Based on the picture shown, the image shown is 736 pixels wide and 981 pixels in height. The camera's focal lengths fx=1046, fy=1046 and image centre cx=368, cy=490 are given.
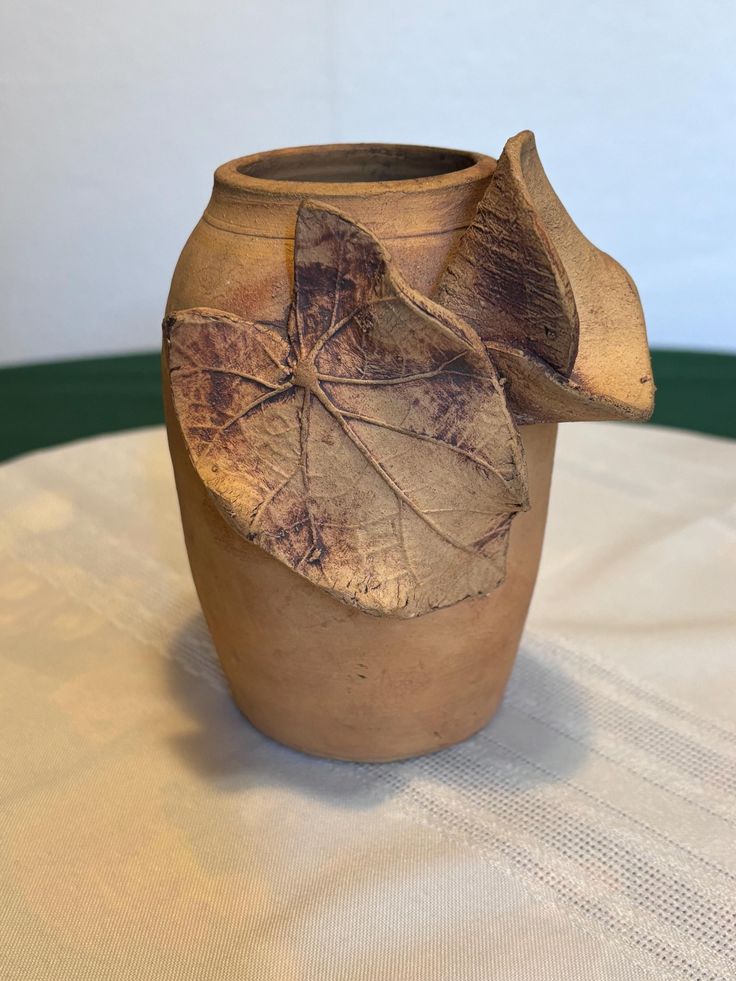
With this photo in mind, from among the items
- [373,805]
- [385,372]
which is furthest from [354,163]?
[373,805]

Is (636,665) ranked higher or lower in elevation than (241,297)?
lower

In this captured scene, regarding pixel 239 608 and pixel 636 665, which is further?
pixel 636 665

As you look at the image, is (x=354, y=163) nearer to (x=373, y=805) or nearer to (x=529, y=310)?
(x=529, y=310)

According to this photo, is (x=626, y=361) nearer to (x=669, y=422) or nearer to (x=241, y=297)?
(x=241, y=297)

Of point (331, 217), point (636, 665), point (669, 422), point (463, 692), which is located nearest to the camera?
point (331, 217)

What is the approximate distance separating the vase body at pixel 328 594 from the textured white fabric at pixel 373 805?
2.4 inches

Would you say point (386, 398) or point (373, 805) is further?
point (373, 805)

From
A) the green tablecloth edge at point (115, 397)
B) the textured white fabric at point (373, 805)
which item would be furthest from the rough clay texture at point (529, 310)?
the green tablecloth edge at point (115, 397)

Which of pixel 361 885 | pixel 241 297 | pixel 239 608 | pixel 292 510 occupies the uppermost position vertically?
pixel 241 297

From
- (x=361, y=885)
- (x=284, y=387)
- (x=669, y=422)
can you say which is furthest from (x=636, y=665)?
(x=669, y=422)

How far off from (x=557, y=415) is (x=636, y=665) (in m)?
0.45

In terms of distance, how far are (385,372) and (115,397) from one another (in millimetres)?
1133

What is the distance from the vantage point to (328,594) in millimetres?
833

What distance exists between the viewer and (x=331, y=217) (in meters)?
0.74
